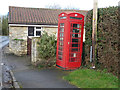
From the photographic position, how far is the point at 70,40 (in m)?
8.02

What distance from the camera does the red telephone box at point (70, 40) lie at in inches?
313

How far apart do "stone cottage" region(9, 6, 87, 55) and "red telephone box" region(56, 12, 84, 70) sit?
6045mm

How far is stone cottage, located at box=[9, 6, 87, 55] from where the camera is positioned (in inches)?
560

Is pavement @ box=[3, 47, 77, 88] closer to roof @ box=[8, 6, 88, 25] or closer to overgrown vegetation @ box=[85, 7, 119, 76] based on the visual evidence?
overgrown vegetation @ box=[85, 7, 119, 76]

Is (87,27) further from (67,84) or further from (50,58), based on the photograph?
(67,84)

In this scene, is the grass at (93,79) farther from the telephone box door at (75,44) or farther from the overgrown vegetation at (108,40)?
the telephone box door at (75,44)

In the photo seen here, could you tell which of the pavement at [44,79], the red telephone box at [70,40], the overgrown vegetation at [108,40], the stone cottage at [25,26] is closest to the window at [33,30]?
the stone cottage at [25,26]

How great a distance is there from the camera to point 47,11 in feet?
59.1

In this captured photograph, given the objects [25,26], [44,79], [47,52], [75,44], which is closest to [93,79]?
[44,79]

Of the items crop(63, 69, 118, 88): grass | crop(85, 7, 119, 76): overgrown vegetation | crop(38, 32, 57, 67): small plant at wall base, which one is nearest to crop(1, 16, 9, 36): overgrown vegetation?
crop(38, 32, 57, 67): small plant at wall base

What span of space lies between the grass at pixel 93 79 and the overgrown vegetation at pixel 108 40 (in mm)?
474

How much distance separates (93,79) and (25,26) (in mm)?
10219

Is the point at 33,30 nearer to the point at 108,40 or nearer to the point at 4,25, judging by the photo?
the point at 108,40

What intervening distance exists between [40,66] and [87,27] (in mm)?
3260
